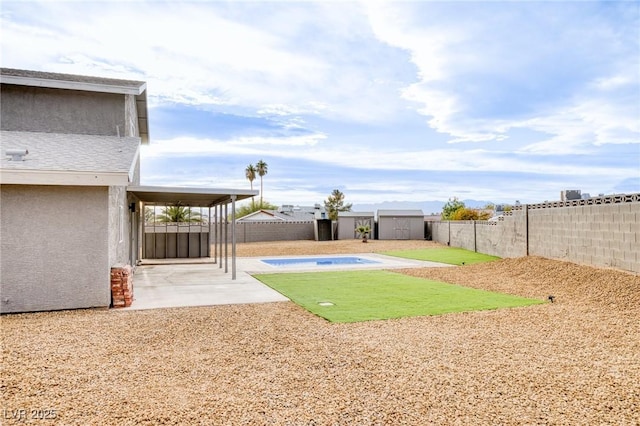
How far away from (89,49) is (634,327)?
1504 cm

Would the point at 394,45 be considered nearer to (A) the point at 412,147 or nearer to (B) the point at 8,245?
(B) the point at 8,245

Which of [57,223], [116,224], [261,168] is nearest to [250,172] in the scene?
[261,168]

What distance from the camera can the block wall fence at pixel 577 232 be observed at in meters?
9.95

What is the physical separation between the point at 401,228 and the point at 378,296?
76.0 feet

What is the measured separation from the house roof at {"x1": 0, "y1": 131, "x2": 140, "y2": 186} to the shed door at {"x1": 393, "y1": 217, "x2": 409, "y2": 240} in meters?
24.2

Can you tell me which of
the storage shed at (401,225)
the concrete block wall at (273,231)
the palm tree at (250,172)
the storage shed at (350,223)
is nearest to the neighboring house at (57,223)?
the concrete block wall at (273,231)

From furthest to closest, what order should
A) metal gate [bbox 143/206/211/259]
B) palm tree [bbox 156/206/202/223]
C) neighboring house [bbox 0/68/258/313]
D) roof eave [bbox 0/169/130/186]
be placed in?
palm tree [bbox 156/206/202/223], metal gate [bbox 143/206/211/259], neighboring house [bbox 0/68/258/313], roof eave [bbox 0/169/130/186]

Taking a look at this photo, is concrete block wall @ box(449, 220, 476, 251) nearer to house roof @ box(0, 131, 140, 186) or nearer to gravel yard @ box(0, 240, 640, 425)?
gravel yard @ box(0, 240, 640, 425)

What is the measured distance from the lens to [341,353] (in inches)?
215

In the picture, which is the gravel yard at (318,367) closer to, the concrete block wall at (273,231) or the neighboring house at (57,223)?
the neighboring house at (57,223)

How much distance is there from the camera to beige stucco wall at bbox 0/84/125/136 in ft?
34.9

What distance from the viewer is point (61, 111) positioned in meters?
11.0

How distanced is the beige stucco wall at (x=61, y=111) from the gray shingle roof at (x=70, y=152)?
1.45 feet

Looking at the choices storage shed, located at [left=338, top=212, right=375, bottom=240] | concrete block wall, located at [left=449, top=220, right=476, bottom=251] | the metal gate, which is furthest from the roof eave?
storage shed, located at [left=338, top=212, right=375, bottom=240]
